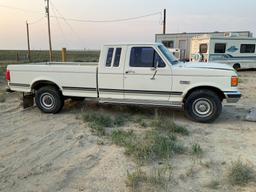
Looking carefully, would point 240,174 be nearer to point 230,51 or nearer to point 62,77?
point 62,77

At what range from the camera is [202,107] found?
6.02m

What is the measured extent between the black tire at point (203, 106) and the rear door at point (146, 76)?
587 mm

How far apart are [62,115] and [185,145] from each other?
11.8 ft

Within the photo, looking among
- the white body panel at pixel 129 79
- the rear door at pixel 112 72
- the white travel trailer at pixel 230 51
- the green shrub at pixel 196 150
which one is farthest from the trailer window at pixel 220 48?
the green shrub at pixel 196 150

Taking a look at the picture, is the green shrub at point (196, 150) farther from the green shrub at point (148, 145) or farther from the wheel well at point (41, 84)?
the wheel well at point (41, 84)

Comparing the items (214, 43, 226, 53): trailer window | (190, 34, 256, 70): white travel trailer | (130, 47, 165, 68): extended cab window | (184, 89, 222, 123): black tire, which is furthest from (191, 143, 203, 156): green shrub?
(214, 43, 226, 53): trailer window

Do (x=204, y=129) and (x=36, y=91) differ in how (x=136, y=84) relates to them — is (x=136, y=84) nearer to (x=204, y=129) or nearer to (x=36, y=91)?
(x=204, y=129)

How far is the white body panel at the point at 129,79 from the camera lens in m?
5.82

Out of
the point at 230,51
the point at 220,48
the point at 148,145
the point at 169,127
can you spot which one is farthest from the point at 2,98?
the point at 230,51

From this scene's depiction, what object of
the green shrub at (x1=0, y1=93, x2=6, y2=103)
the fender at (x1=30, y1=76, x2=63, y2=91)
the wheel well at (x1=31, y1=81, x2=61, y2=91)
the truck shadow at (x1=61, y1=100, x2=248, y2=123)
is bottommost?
the truck shadow at (x1=61, y1=100, x2=248, y2=123)

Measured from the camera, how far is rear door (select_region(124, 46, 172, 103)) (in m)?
5.98

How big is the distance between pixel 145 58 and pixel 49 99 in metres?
2.92

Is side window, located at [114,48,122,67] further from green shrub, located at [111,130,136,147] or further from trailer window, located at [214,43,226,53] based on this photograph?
trailer window, located at [214,43,226,53]

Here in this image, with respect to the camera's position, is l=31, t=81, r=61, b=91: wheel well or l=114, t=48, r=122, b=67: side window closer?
l=114, t=48, r=122, b=67: side window
